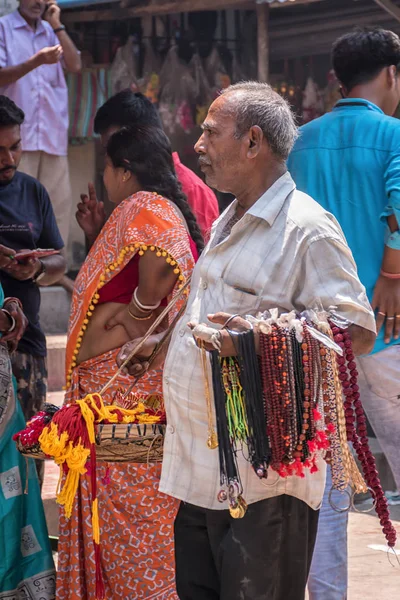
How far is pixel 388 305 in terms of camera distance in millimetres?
3979

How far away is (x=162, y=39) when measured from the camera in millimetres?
9062

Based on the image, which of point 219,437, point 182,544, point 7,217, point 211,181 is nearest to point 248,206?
point 211,181

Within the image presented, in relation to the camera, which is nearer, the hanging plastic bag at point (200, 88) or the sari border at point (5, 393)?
the sari border at point (5, 393)

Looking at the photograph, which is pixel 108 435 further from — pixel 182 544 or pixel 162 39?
pixel 162 39

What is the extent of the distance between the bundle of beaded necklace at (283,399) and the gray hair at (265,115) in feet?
1.81

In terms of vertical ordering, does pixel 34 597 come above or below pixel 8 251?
below

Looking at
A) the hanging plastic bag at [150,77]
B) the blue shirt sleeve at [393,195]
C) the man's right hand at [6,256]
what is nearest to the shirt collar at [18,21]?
the hanging plastic bag at [150,77]

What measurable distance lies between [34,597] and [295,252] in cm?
211

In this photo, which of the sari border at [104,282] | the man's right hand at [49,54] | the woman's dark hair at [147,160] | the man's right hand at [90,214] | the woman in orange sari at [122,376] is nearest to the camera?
the sari border at [104,282]

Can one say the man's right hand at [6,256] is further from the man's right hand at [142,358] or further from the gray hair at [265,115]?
the gray hair at [265,115]

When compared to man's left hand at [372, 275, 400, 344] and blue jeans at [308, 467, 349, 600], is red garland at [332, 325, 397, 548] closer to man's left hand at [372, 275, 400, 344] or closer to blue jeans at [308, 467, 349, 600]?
blue jeans at [308, 467, 349, 600]

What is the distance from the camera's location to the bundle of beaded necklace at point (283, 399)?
273 cm

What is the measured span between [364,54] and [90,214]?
141 cm

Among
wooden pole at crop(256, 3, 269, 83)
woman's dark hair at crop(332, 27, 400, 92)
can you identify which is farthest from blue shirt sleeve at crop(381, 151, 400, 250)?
wooden pole at crop(256, 3, 269, 83)
